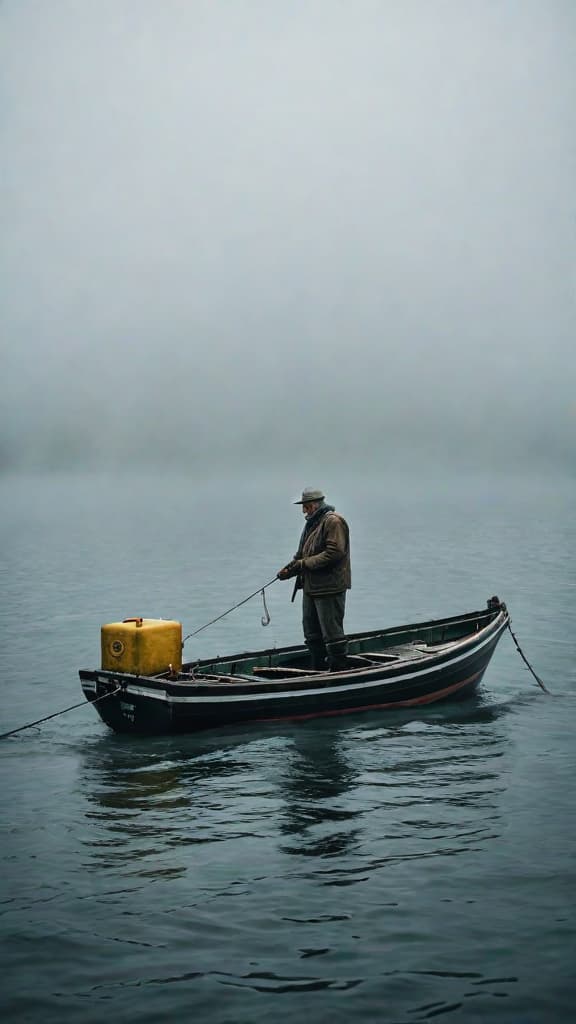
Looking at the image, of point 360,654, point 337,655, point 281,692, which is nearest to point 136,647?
point 281,692

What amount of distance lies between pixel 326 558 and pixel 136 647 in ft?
10.1

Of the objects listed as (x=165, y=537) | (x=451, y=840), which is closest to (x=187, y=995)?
(x=451, y=840)

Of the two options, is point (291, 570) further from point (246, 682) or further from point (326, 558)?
point (246, 682)

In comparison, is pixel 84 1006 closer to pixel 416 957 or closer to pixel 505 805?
pixel 416 957

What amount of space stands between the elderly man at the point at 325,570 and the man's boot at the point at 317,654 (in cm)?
36

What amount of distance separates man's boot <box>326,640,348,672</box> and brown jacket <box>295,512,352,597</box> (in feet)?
2.67

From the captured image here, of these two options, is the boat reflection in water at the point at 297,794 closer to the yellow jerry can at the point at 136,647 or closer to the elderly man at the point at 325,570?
the yellow jerry can at the point at 136,647

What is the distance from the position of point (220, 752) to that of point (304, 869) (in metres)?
4.14

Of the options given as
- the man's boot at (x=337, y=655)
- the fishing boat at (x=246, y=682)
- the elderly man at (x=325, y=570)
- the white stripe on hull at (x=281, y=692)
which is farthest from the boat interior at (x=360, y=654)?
the elderly man at (x=325, y=570)

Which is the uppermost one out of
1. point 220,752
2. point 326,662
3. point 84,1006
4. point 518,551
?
point 518,551

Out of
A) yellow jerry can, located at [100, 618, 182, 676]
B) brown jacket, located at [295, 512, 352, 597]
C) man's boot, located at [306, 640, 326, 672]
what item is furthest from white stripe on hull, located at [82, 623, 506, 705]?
brown jacket, located at [295, 512, 352, 597]

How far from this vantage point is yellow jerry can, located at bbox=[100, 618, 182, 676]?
43.3ft

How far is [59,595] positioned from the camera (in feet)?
119

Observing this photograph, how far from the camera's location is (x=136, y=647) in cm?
1320
